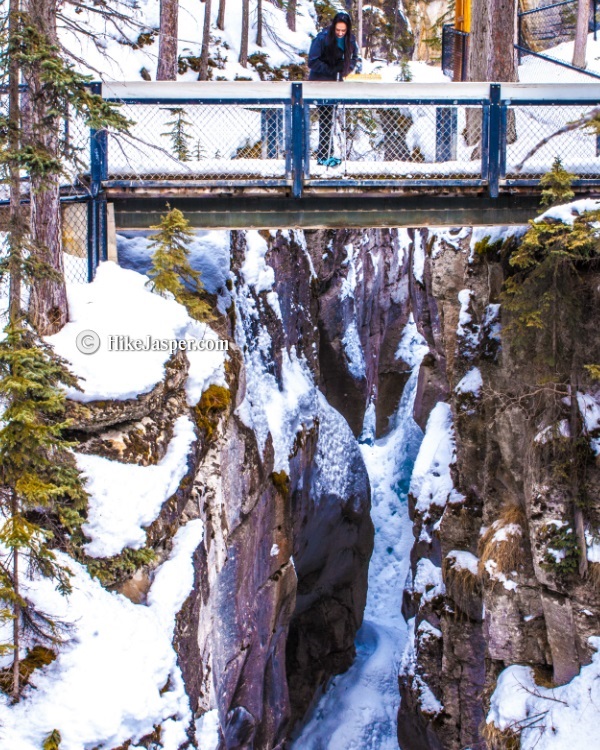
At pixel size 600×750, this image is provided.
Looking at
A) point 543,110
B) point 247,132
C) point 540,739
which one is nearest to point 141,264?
point 247,132

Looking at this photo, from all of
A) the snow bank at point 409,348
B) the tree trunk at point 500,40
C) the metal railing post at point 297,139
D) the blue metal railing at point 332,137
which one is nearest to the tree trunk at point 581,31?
the tree trunk at point 500,40

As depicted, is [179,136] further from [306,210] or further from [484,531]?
[484,531]

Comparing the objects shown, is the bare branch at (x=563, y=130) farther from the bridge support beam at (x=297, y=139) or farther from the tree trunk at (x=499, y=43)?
the tree trunk at (x=499, y=43)

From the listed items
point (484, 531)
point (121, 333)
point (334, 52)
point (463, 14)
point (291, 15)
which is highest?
point (291, 15)

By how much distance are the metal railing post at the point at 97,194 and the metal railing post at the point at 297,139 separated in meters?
2.52

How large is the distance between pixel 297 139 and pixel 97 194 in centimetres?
A: 279

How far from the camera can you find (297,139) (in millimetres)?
10703

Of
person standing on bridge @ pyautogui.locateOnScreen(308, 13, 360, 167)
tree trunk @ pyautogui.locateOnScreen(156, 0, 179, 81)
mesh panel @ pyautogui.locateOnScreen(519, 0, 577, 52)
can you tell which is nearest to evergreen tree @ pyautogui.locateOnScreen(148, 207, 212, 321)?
person standing on bridge @ pyautogui.locateOnScreen(308, 13, 360, 167)

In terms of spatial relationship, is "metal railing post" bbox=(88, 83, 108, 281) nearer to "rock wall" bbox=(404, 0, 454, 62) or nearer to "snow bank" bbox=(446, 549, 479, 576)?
"snow bank" bbox=(446, 549, 479, 576)

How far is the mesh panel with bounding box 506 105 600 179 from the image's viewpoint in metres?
11.5

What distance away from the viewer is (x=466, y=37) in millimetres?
17312

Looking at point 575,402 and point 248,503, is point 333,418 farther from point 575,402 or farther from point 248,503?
point 575,402

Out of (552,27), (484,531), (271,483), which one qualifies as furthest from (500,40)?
(552,27)

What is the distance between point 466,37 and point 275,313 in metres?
7.29
